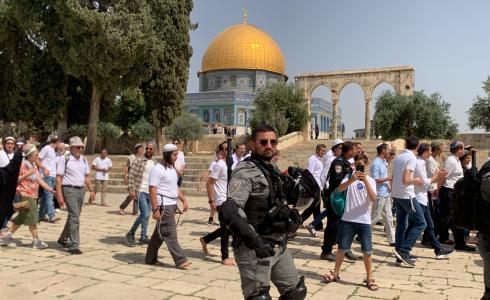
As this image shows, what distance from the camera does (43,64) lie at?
2242 cm

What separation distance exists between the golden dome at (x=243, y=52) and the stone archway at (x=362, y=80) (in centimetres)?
1852

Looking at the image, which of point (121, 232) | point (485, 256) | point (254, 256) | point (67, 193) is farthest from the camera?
point (121, 232)

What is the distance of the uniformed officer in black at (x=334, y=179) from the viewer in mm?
5585

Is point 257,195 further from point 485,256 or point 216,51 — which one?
point 216,51

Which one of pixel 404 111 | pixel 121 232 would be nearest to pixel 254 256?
pixel 121 232

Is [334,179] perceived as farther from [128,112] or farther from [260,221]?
[128,112]

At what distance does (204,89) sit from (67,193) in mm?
53344

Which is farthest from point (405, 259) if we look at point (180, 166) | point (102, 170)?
point (102, 170)

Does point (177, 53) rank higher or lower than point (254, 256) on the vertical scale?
higher

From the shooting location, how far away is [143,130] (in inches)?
1272

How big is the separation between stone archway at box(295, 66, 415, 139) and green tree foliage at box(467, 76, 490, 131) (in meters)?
4.98

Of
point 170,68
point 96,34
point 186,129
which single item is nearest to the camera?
point 96,34

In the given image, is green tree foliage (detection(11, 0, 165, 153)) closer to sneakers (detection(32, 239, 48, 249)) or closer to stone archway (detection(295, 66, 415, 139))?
sneakers (detection(32, 239, 48, 249))

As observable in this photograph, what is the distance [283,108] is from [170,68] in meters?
12.5
